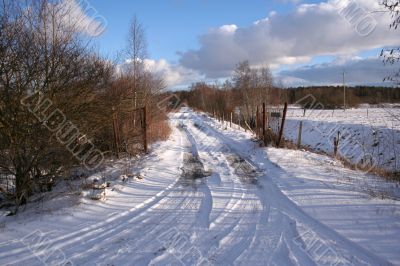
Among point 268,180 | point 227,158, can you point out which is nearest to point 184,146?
point 227,158

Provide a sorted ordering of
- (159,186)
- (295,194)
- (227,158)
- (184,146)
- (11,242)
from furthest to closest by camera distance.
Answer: (184,146) < (227,158) < (159,186) < (295,194) < (11,242)

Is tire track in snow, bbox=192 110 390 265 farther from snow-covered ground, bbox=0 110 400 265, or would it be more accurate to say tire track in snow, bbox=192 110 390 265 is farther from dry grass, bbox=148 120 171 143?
dry grass, bbox=148 120 171 143

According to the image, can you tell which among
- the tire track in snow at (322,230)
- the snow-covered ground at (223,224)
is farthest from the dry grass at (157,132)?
the tire track in snow at (322,230)

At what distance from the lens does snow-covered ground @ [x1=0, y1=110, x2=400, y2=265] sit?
5035 mm

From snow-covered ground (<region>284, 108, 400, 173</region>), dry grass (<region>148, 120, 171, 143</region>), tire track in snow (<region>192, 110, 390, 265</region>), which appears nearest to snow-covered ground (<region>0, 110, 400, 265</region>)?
tire track in snow (<region>192, 110, 390, 265</region>)

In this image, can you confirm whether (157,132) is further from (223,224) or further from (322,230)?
(322,230)

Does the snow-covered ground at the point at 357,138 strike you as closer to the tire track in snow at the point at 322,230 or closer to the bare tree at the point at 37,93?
the tire track in snow at the point at 322,230

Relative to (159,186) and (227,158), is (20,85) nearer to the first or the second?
(159,186)

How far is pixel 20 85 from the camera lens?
7555 millimetres

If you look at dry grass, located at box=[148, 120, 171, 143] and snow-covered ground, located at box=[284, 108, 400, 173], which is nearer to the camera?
snow-covered ground, located at box=[284, 108, 400, 173]

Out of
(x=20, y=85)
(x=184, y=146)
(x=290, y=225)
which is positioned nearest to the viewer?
(x=290, y=225)

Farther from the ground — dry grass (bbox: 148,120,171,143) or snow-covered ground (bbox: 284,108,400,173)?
dry grass (bbox: 148,120,171,143)

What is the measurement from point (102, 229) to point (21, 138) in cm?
299

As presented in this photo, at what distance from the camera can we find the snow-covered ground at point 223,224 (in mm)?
5035
